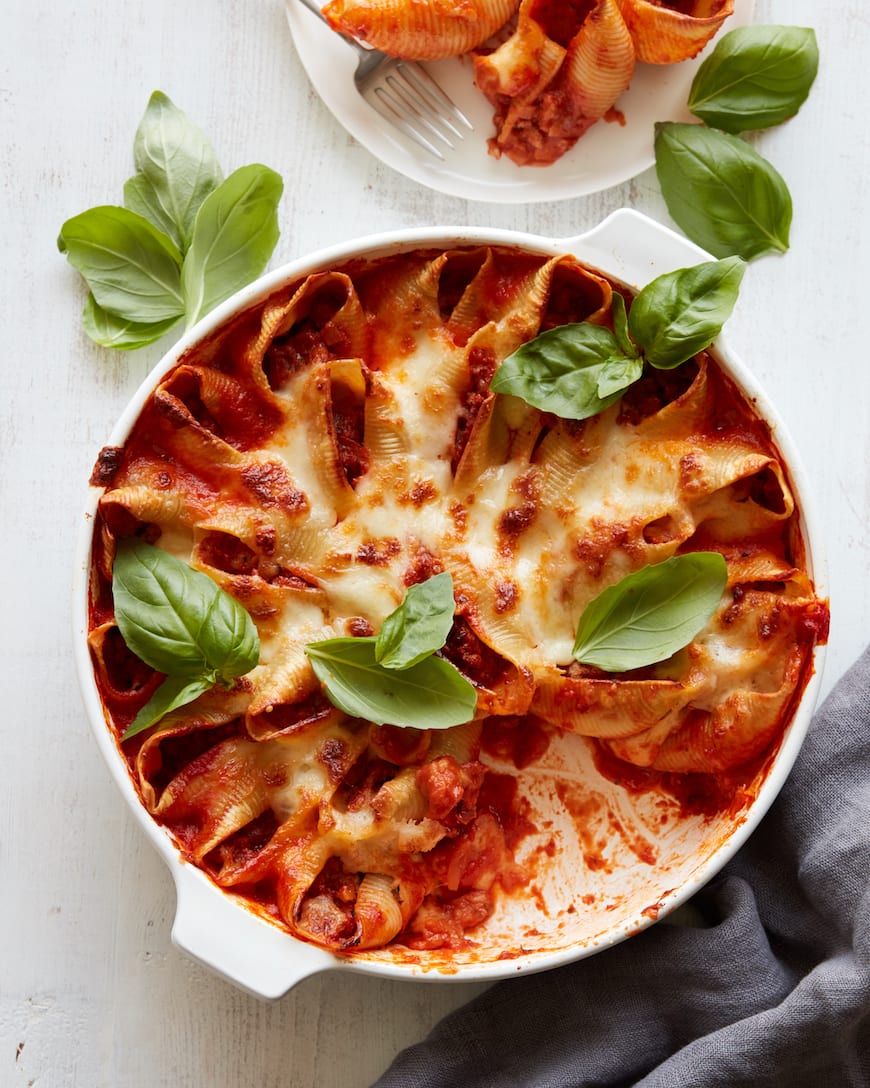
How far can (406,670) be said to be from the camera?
2129 mm

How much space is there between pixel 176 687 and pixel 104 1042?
880 millimetres

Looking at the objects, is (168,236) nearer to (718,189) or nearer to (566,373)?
(566,373)

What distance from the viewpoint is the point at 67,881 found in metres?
2.54

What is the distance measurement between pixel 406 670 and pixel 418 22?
1274mm

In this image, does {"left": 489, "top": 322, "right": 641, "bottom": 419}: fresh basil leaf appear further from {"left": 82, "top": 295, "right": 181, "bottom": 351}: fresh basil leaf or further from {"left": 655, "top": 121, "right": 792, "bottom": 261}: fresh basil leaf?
{"left": 82, "top": 295, "right": 181, "bottom": 351}: fresh basil leaf

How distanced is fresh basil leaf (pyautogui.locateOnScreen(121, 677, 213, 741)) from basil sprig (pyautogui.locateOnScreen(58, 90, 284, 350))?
2.44 feet

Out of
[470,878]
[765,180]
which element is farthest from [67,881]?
[765,180]

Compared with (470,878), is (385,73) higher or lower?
higher

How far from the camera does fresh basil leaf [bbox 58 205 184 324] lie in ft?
8.11

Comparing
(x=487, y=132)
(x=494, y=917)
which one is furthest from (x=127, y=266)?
(x=494, y=917)

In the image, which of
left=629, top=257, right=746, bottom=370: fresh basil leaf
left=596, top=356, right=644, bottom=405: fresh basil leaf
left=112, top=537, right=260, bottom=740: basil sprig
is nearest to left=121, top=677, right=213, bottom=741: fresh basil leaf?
left=112, top=537, right=260, bottom=740: basil sprig

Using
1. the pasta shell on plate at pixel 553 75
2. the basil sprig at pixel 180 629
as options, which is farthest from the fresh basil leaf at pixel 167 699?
the pasta shell on plate at pixel 553 75

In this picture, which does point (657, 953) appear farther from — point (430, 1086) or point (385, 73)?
point (385, 73)

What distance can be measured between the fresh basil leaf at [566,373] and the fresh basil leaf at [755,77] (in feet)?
2.28
